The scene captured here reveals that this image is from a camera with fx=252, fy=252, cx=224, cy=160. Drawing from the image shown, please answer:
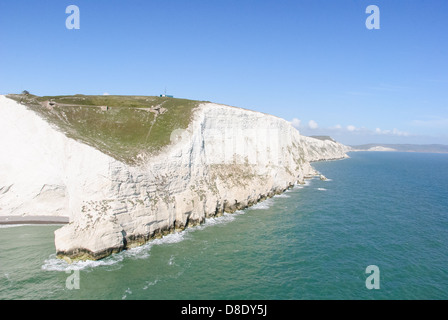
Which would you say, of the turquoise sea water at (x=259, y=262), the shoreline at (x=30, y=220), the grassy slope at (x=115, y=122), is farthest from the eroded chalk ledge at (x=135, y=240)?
the shoreline at (x=30, y=220)

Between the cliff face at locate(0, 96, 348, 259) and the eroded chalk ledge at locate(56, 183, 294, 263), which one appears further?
the cliff face at locate(0, 96, 348, 259)

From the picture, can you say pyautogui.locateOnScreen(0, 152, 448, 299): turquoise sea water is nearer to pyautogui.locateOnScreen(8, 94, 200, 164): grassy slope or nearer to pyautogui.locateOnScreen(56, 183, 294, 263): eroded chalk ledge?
pyautogui.locateOnScreen(56, 183, 294, 263): eroded chalk ledge

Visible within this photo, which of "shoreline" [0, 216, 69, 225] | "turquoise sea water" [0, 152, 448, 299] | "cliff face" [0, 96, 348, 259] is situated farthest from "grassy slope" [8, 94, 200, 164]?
"turquoise sea water" [0, 152, 448, 299]

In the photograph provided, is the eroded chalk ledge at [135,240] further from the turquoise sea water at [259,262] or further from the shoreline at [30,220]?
the shoreline at [30,220]

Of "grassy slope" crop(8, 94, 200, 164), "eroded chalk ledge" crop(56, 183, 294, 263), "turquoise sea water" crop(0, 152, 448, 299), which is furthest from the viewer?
"grassy slope" crop(8, 94, 200, 164)
